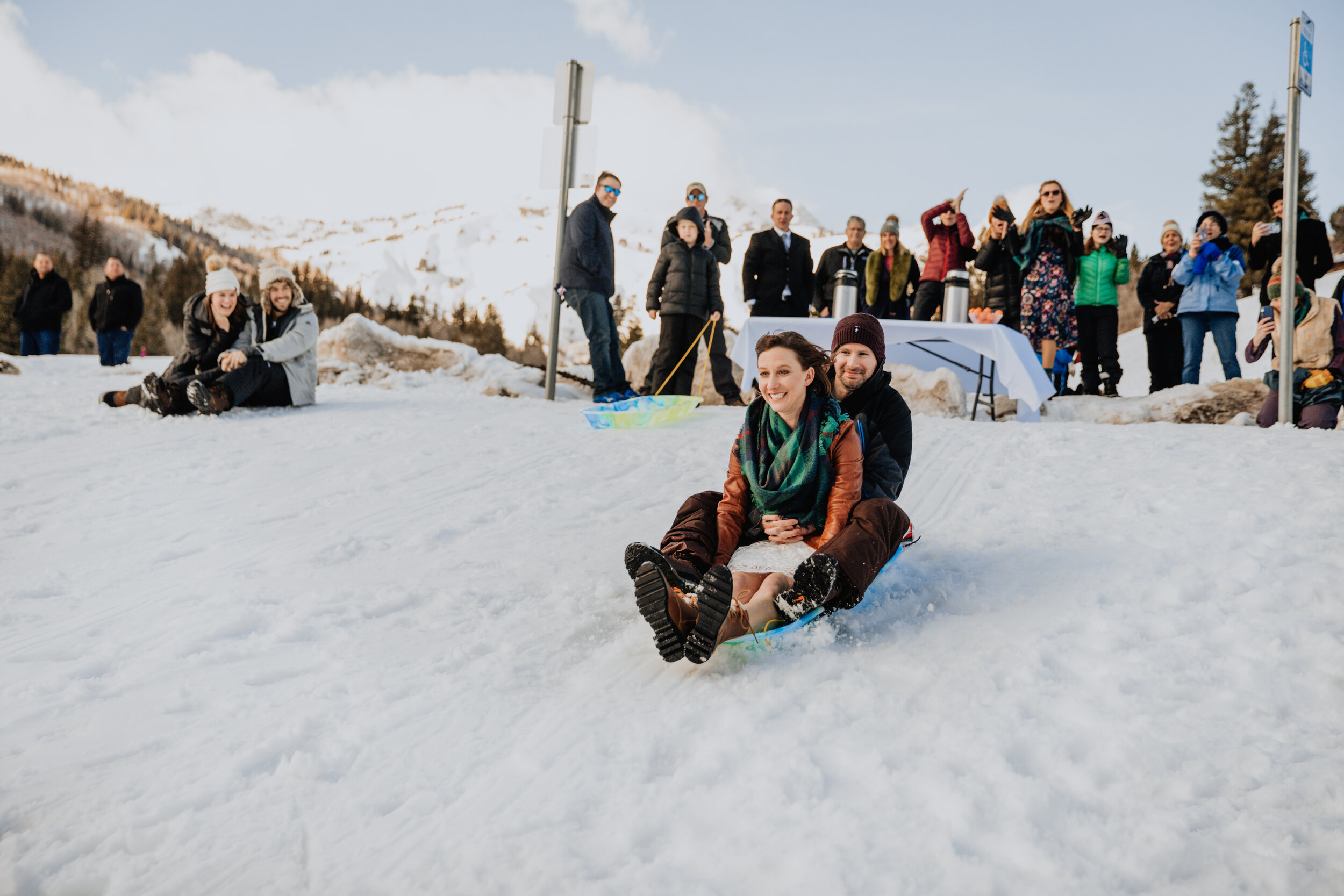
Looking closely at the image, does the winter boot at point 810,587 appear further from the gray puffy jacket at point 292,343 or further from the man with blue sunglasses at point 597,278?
the gray puffy jacket at point 292,343

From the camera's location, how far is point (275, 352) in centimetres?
561

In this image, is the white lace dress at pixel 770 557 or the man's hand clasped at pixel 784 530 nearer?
the white lace dress at pixel 770 557

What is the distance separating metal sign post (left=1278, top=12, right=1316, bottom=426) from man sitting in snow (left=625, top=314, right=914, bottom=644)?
10.3ft

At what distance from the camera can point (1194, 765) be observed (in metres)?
1.63

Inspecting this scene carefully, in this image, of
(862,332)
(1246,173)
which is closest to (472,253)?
(1246,173)

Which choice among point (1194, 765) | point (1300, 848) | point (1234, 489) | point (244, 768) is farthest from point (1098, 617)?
point (244, 768)

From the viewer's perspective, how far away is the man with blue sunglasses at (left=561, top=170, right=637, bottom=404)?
608cm

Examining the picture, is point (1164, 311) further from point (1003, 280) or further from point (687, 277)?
point (687, 277)

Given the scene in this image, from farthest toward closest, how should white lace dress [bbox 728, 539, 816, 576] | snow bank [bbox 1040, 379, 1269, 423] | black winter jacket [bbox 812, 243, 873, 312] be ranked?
black winter jacket [bbox 812, 243, 873, 312], snow bank [bbox 1040, 379, 1269, 423], white lace dress [bbox 728, 539, 816, 576]

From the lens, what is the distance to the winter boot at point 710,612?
6.25 ft

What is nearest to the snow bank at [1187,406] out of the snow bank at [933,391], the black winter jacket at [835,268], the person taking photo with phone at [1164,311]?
the person taking photo with phone at [1164,311]

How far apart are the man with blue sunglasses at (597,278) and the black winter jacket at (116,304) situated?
20.8 ft

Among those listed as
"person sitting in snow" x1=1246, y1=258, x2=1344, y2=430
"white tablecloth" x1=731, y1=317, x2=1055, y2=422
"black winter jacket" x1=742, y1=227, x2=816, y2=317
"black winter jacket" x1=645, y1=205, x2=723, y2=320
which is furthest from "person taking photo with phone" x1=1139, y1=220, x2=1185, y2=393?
"black winter jacket" x1=645, y1=205, x2=723, y2=320

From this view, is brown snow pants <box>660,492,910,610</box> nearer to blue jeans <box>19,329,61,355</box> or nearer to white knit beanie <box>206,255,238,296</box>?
white knit beanie <box>206,255,238,296</box>
